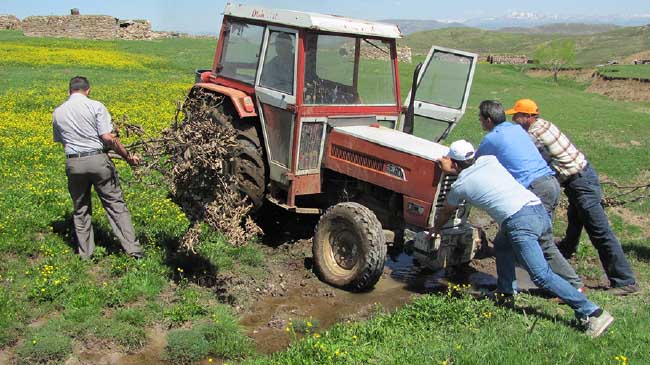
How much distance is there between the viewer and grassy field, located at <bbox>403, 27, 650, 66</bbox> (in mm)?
78494

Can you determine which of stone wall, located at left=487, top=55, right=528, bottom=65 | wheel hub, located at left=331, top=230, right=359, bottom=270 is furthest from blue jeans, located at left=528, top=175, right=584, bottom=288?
stone wall, located at left=487, top=55, right=528, bottom=65

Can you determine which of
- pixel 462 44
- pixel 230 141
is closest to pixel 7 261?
pixel 230 141

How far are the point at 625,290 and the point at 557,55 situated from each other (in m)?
46.4

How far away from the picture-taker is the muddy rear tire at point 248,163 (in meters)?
6.91

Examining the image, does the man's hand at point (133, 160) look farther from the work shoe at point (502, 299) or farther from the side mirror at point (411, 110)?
the work shoe at point (502, 299)

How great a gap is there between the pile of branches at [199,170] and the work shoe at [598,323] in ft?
10.5

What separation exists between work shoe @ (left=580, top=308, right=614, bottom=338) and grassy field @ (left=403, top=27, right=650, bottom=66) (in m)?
59.7

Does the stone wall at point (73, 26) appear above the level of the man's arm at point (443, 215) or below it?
above

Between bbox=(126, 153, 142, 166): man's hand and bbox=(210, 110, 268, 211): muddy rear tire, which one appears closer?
bbox=(126, 153, 142, 166): man's hand

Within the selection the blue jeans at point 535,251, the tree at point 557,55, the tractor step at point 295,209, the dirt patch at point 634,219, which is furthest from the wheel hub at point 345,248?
the tree at point 557,55

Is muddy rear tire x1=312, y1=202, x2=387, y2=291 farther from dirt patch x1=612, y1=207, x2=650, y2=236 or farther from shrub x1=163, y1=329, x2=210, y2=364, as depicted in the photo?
dirt patch x1=612, y1=207, x2=650, y2=236

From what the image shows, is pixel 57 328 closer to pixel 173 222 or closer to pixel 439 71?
pixel 173 222

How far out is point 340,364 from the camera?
14.4ft

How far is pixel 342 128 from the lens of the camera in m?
6.73
